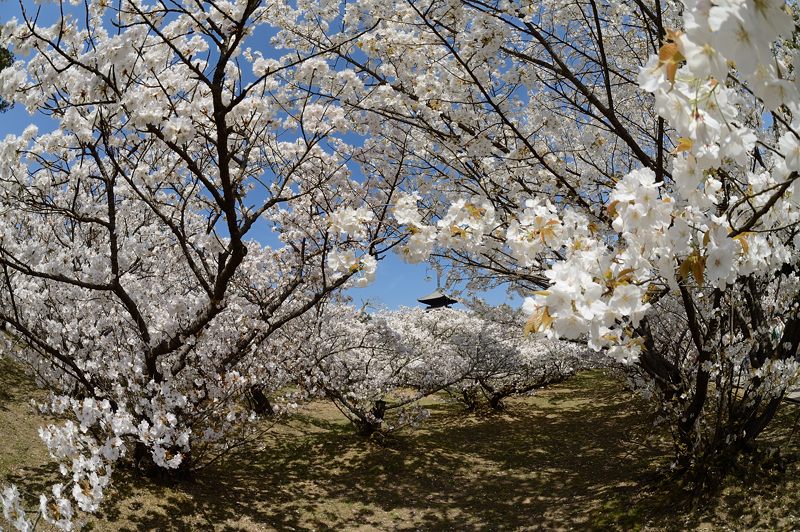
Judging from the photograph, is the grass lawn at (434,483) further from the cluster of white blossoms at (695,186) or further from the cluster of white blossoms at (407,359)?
the cluster of white blossoms at (695,186)

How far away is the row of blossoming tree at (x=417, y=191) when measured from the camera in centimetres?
199

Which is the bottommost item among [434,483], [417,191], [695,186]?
[434,483]

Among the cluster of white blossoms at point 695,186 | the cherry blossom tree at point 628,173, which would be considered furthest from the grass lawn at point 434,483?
the cluster of white blossoms at point 695,186

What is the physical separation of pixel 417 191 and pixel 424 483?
5.44m

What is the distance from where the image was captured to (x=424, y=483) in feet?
29.4

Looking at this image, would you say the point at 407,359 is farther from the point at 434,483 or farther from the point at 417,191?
the point at 417,191

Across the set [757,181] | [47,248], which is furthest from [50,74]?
[47,248]

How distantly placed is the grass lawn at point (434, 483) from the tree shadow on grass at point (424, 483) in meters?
0.03

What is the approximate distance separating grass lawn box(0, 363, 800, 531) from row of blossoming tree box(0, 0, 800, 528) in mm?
610

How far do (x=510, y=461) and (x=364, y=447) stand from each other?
305 cm

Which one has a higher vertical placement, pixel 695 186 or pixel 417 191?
pixel 417 191

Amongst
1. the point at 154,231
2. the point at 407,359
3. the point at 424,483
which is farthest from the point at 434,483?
the point at 154,231

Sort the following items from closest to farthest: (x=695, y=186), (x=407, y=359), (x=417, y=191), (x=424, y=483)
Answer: (x=695, y=186) → (x=417, y=191) → (x=424, y=483) → (x=407, y=359)

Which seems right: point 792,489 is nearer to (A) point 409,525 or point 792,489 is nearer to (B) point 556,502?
(B) point 556,502
